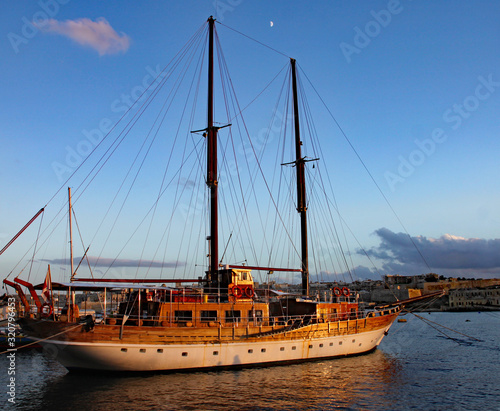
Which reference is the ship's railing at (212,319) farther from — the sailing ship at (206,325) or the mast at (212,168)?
the mast at (212,168)

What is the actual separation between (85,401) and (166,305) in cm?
857

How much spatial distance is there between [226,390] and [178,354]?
5.00 meters

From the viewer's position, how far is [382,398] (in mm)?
22594

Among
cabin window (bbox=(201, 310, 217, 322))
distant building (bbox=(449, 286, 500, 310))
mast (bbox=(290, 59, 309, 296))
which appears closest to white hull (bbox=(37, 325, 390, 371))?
cabin window (bbox=(201, 310, 217, 322))

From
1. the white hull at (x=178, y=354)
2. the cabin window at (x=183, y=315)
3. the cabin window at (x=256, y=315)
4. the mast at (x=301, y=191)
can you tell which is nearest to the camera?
the white hull at (x=178, y=354)

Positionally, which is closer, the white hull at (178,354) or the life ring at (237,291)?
the white hull at (178,354)

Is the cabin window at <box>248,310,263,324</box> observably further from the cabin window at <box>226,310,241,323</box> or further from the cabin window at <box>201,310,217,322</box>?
the cabin window at <box>201,310,217,322</box>

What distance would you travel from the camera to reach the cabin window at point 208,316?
2928 centimetres

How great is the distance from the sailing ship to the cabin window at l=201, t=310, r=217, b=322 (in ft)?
0.24

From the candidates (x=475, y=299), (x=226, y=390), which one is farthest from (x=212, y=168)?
(x=475, y=299)

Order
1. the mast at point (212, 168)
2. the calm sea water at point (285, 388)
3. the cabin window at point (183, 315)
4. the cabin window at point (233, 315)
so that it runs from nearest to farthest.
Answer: the calm sea water at point (285, 388)
the cabin window at point (183, 315)
the cabin window at point (233, 315)
the mast at point (212, 168)

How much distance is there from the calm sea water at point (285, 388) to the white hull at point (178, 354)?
0.70 meters

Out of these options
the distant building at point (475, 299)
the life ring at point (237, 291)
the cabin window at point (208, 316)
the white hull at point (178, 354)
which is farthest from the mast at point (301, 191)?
the distant building at point (475, 299)

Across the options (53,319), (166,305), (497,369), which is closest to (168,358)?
(166,305)
